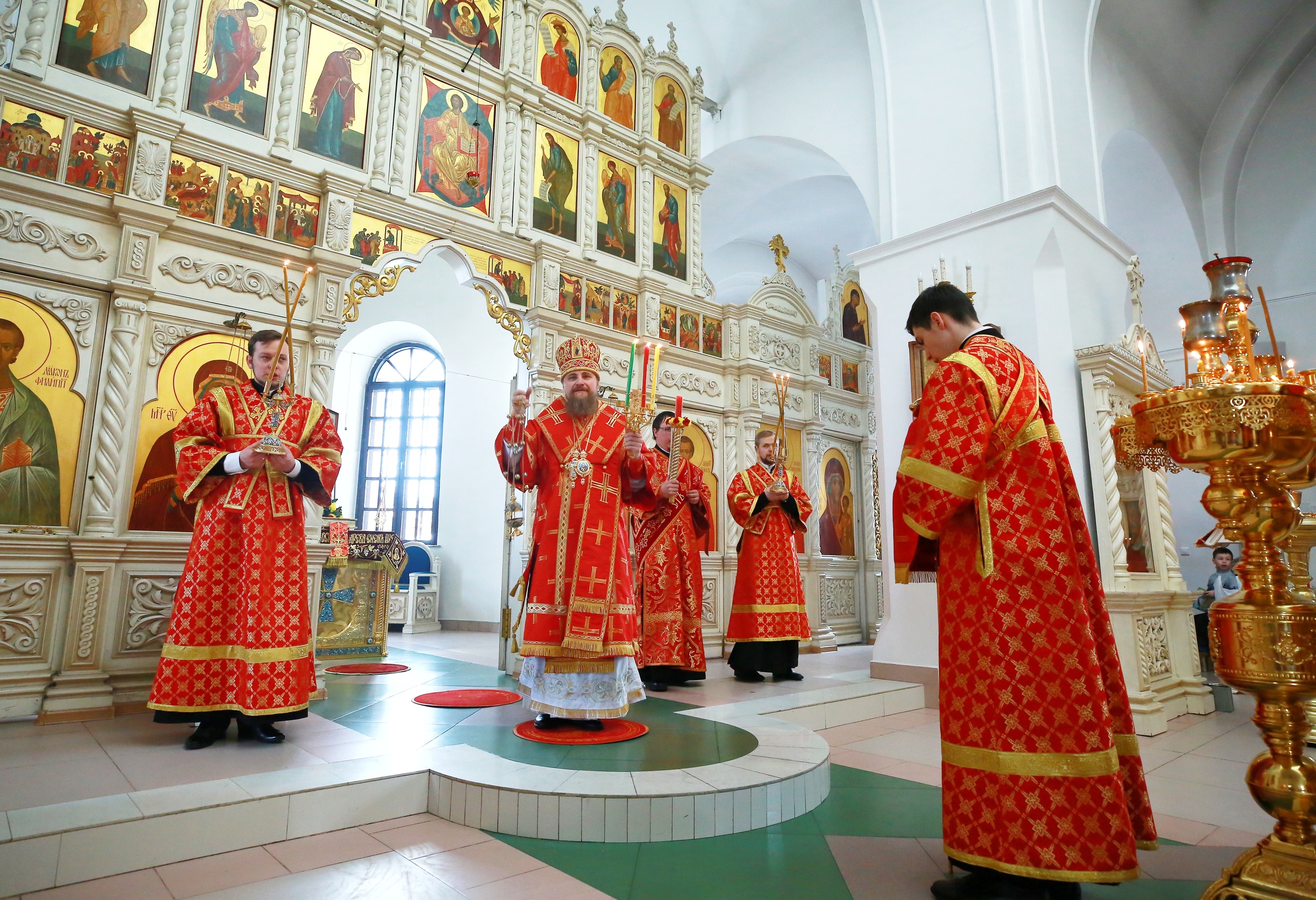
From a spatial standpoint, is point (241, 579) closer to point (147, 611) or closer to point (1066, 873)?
point (147, 611)

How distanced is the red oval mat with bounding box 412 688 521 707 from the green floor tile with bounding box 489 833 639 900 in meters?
2.14

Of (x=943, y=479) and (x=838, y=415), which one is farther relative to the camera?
(x=838, y=415)

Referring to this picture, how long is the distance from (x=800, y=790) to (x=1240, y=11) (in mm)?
12170

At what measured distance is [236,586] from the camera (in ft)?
12.9

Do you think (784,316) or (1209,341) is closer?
(1209,341)

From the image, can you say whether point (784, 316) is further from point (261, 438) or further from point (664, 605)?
point (261, 438)

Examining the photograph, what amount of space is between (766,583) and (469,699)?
274cm

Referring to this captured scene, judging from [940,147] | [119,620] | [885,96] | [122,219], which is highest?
[885,96]

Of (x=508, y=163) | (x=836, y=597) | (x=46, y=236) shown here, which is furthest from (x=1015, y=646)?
(x=836, y=597)

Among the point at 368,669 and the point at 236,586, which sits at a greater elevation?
the point at 236,586

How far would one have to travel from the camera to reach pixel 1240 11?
990cm

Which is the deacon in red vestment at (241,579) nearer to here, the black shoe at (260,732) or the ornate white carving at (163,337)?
the black shoe at (260,732)

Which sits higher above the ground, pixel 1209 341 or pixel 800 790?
pixel 1209 341

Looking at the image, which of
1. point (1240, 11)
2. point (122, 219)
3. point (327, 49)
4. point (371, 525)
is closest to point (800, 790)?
point (122, 219)
